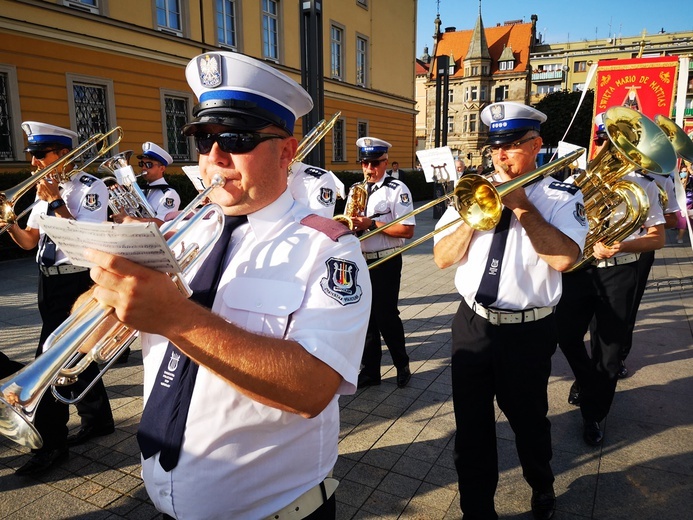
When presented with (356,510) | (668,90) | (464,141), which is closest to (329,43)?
(668,90)

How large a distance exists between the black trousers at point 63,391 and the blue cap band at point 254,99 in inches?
103

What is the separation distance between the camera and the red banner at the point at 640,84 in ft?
23.6

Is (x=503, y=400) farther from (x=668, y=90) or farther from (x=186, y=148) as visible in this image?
(x=186, y=148)

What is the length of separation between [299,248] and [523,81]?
71434 mm

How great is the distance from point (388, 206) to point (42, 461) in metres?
3.73

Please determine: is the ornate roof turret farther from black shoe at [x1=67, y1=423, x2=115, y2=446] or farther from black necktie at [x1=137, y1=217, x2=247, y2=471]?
black necktie at [x1=137, y1=217, x2=247, y2=471]

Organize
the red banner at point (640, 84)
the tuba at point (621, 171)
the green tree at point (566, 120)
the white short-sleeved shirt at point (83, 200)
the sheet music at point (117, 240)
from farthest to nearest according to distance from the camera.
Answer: the green tree at point (566, 120), the red banner at point (640, 84), the white short-sleeved shirt at point (83, 200), the tuba at point (621, 171), the sheet music at point (117, 240)

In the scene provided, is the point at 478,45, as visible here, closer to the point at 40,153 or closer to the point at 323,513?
the point at 40,153

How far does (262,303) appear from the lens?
145 cm

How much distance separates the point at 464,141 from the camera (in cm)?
6400

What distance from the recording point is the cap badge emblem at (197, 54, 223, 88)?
1593 millimetres

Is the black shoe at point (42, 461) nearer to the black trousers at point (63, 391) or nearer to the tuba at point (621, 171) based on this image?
the black trousers at point (63, 391)

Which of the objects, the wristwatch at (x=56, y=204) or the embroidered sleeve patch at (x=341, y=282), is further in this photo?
the wristwatch at (x=56, y=204)

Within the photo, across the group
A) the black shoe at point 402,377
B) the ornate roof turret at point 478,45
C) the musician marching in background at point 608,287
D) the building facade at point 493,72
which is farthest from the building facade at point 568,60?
the black shoe at point 402,377
